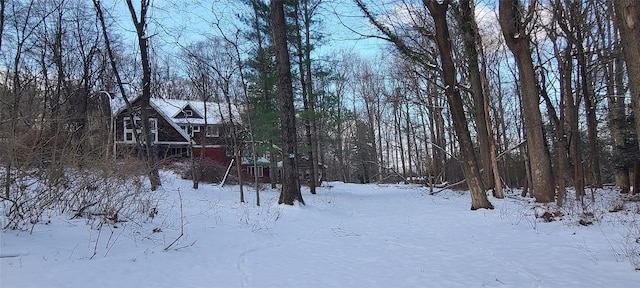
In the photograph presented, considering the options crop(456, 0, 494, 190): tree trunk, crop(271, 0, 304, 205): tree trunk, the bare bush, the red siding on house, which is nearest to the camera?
the bare bush

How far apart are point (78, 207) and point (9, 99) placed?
5.87ft

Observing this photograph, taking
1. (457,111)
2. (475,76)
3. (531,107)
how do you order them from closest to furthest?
(531,107) → (457,111) → (475,76)

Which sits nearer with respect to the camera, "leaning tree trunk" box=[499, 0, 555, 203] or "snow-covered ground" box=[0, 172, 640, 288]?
"snow-covered ground" box=[0, 172, 640, 288]

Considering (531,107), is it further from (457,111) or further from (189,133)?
(189,133)

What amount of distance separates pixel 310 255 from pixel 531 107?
857 cm

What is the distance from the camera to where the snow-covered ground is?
4.23 meters

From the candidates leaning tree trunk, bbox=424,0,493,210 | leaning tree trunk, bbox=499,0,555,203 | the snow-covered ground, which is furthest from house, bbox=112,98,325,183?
the snow-covered ground

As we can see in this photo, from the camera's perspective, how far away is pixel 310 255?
6121 mm

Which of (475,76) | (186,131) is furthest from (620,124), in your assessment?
(186,131)

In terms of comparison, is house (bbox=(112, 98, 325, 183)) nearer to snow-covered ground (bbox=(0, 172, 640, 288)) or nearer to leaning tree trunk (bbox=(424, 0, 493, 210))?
leaning tree trunk (bbox=(424, 0, 493, 210))

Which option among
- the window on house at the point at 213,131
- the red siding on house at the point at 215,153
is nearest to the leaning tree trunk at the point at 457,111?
the red siding on house at the point at 215,153

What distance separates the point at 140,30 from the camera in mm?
15031

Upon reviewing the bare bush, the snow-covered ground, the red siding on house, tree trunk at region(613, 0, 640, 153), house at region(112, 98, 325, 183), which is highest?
house at region(112, 98, 325, 183)

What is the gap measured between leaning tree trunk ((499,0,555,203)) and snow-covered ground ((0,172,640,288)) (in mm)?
2956
